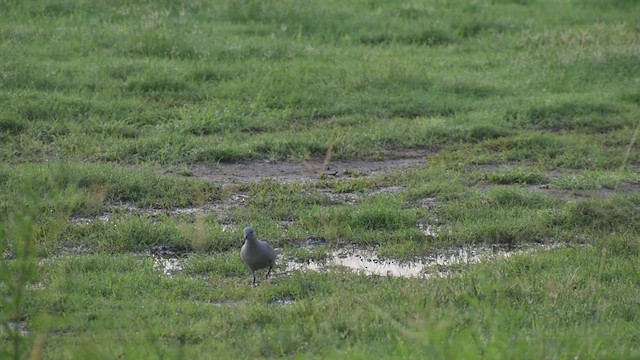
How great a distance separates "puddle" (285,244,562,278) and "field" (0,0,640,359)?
0.06 meters

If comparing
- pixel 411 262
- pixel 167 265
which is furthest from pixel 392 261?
pixel 167 265

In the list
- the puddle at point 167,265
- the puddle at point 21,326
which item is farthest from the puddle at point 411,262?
the puddle at point 21,326

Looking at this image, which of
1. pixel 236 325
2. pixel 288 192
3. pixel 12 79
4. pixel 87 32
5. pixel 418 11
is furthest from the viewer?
pixel 418 11

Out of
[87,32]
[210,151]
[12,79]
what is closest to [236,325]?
[210,151]

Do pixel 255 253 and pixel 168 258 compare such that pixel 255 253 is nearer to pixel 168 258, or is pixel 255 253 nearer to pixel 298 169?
pixel 168 258

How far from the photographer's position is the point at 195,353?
17.7 feet

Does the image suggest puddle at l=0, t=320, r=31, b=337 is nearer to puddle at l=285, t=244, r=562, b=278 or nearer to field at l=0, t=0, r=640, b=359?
field at l=0, t=0, r=640, b=359

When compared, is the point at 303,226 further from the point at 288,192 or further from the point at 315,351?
the point at 315,351

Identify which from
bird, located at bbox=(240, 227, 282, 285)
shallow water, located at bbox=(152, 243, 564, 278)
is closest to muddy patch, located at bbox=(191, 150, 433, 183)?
shallow water, located at bbox=(152, 243, 564, 278)

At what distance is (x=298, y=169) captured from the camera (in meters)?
9.33

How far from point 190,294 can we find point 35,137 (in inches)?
143

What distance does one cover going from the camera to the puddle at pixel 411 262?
281 inches

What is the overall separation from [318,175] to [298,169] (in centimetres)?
24

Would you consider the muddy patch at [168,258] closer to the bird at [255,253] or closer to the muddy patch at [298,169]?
the bird at [255,253]
